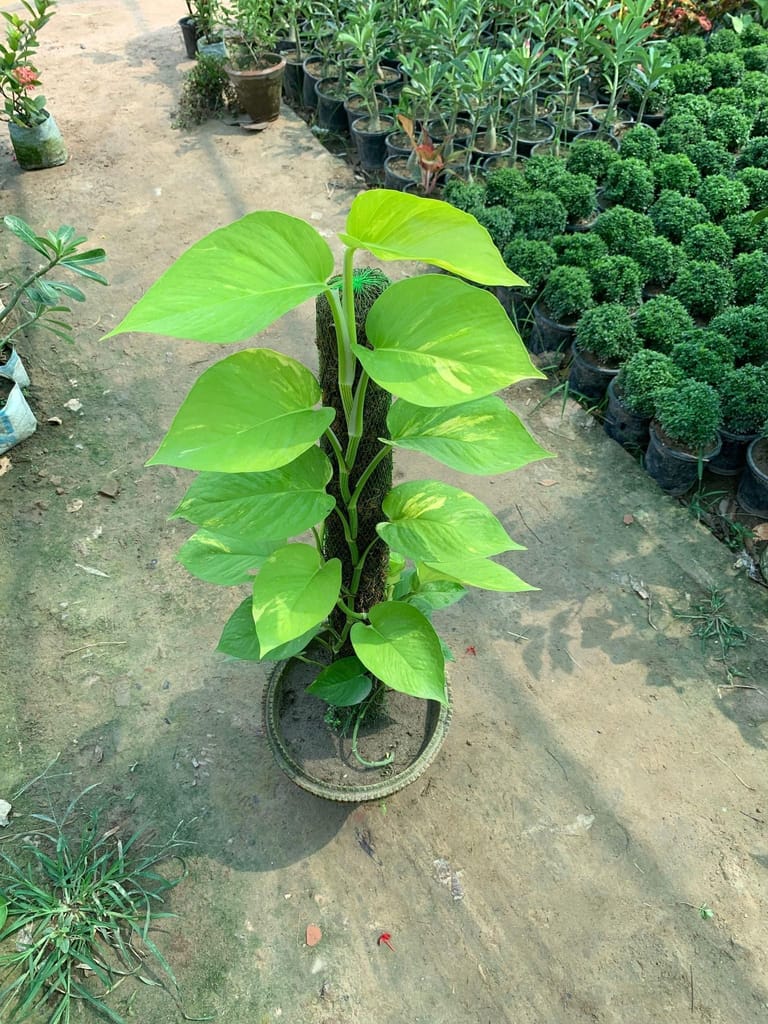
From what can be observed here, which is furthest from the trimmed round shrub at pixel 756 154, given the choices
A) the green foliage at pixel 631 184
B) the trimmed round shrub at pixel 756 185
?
the green foliage at pixel 631 184

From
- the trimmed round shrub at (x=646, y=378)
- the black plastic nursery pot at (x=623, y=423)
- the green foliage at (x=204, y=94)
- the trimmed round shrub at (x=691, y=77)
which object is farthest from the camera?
the green foliage at (x=204, y=94)

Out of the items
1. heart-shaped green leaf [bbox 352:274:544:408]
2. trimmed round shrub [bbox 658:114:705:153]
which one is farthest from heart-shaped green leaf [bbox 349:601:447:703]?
trimmed round shrub [bbox 658:114:705:153]

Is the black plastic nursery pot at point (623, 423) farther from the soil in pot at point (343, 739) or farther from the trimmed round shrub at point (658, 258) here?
the soil in pot at point (343, 739)

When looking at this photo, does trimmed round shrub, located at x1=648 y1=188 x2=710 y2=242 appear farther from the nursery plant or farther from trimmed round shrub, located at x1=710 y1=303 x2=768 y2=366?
the nursery plant

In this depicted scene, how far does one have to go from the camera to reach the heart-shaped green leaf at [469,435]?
1312mm

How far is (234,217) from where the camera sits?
4594mm

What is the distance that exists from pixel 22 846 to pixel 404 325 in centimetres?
183

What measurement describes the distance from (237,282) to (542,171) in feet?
11.4

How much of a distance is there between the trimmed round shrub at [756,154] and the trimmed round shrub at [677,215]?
0.71 m

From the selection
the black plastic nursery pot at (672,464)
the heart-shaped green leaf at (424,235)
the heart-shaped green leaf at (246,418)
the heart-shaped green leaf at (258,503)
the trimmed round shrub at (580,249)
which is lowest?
the black plastic nursery pot at (672,464)

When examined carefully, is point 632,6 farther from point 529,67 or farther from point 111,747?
point 111,747

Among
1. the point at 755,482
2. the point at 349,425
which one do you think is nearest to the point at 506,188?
the point at 755,482

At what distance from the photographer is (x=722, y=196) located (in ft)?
12.5

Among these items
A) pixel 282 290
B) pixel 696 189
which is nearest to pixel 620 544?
pixel 282 290
